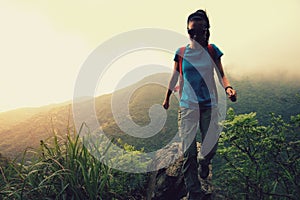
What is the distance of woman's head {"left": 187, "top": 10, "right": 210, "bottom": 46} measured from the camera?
10.8ft

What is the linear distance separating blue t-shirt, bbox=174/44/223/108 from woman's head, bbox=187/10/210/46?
137 mm

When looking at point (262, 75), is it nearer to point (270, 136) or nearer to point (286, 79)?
point (286, 79)

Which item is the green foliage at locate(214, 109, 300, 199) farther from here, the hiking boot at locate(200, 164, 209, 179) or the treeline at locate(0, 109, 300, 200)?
the hiking boot at locate(200, 164, 209, 179)

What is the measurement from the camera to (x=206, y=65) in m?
3.24

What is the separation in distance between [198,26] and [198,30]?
5 centimetres

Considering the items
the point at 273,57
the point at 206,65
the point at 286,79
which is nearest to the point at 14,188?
the point at 206,65

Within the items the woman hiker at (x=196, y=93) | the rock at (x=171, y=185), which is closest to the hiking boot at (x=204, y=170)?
the woman hiker at (x=196, y=93)

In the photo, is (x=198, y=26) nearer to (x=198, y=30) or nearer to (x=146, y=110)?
(x=198, y=30)

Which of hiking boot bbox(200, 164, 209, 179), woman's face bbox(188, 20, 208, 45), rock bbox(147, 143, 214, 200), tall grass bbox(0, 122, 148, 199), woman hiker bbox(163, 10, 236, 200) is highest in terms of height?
woman's face bbox(188, 20, 208, 45)

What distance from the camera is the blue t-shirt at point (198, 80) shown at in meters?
3.18

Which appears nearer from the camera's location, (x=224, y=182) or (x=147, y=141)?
(x=224, y=182)

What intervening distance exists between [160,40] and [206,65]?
1677 millimetres

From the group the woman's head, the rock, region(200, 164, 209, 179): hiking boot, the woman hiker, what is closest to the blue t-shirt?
the woman hiker

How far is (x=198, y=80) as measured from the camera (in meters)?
3.19
